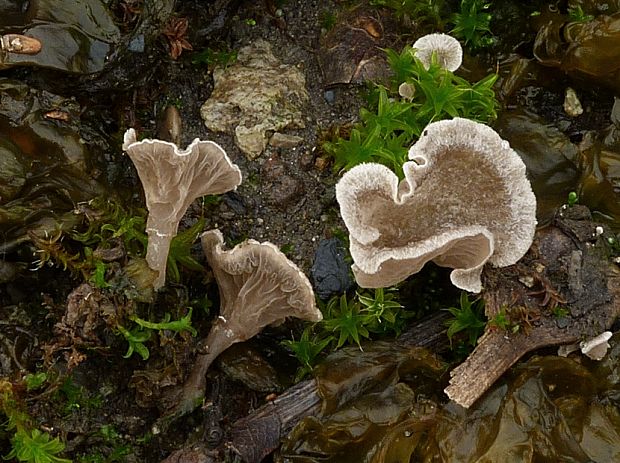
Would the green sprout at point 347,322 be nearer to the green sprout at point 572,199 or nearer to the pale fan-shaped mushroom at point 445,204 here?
the pale fan-shaped mushroom at point 445,204

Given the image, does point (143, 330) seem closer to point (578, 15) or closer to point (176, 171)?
point (176, 171)

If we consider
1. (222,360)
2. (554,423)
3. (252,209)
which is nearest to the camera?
(554,423)

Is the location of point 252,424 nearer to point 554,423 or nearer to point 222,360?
point 222,360

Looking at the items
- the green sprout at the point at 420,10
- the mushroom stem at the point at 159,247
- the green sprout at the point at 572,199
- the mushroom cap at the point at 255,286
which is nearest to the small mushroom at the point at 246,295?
the mushroom cap at the point at 255,286

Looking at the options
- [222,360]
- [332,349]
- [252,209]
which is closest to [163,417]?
[222,360]

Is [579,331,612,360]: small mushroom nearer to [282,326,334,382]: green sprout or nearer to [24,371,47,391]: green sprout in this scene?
[282,326,334,382]: green sprout

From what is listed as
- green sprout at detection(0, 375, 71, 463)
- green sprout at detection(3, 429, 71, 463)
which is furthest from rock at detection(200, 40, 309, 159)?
green sprout at detection(3, 429, 71, 463)
